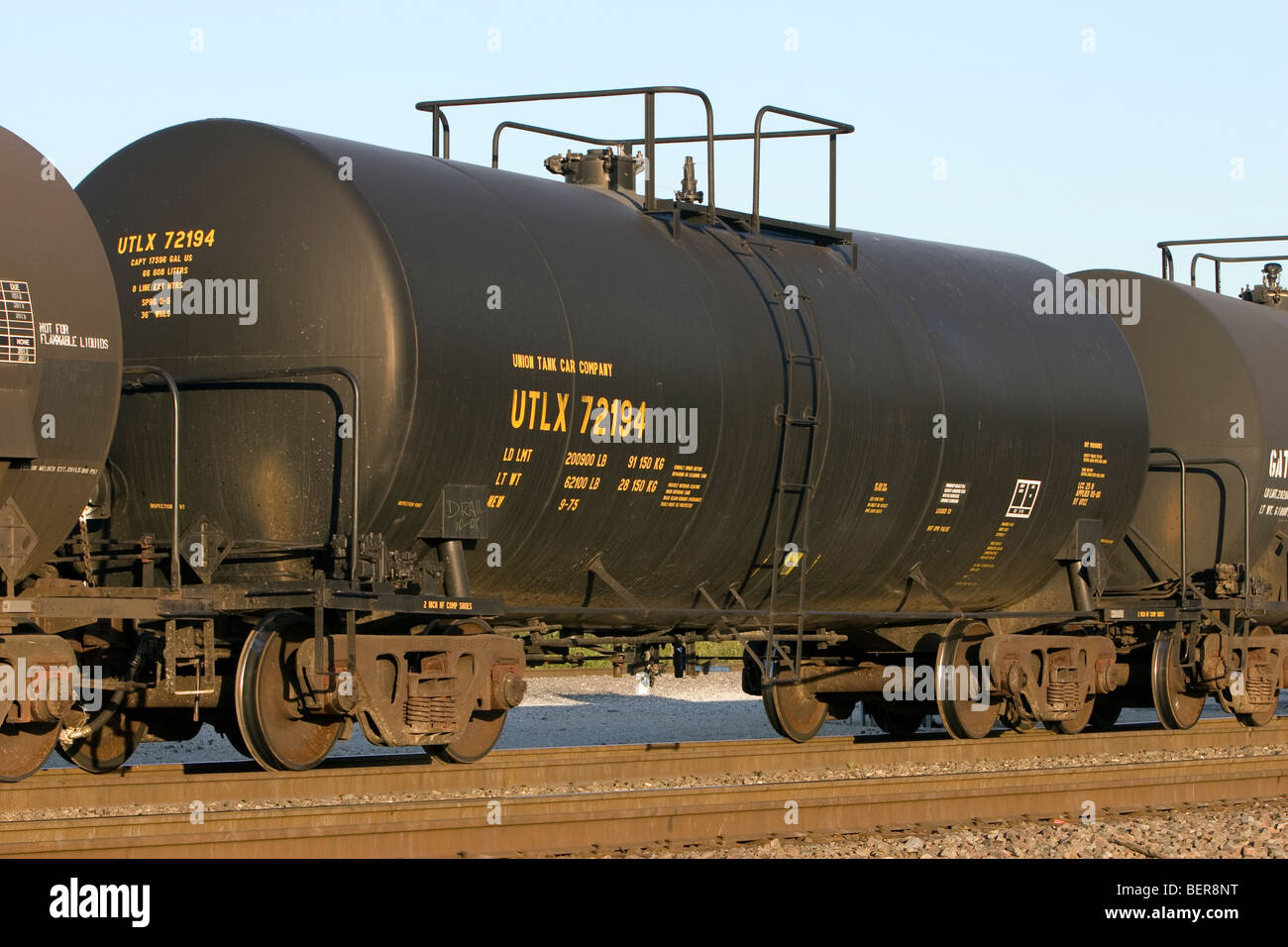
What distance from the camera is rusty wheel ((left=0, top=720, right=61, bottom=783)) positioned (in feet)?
36.8

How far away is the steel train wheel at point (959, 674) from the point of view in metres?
16.6

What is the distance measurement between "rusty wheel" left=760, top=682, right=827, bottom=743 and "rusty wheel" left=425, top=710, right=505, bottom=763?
4.14m

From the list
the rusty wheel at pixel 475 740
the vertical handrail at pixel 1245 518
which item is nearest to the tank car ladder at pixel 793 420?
the rusty wheel at pixel 475 740

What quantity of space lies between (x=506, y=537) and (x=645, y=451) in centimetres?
123

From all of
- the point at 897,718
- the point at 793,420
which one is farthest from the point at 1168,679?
the point at 793,420

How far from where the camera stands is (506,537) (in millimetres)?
12789

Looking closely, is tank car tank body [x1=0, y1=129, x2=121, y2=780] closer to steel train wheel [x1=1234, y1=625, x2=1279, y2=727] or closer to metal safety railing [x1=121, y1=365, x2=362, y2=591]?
metal safety railing [x1=121, y1=365, x2=362, y2=591]

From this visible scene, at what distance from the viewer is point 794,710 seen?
57.8 feet

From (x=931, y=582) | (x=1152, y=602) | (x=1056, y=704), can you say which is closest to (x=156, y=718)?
(x=931, y=582)

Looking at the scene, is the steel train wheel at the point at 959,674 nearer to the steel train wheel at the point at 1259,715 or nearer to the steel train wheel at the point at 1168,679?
the steel train wheel at the point at 1168,679

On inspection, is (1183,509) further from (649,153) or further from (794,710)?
(649,153)

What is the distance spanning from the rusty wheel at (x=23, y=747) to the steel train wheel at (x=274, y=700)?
1.12 meters

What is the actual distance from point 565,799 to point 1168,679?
888 centimetres

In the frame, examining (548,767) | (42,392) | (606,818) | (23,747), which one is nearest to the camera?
(606,818)
